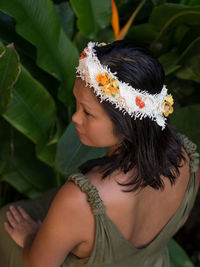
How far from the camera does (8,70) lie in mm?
1104

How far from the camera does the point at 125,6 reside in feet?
5.94

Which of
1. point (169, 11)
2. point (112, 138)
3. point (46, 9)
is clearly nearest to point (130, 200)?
point (112, 138)

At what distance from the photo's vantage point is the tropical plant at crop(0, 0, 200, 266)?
1.28 meters

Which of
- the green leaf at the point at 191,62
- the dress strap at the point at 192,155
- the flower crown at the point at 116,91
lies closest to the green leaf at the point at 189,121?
the green leaf at the point at 191,62

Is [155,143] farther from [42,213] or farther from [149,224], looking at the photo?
[42,213]

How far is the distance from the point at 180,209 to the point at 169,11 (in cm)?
83

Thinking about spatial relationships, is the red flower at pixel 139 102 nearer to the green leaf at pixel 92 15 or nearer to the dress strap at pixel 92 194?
the dress strap at pixel 92 194

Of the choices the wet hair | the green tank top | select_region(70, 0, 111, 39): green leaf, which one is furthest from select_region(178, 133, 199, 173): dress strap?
select_region(70, 0, 111, 39): green leaf

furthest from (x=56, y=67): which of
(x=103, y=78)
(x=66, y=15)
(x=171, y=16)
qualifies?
(x=103, y=78)

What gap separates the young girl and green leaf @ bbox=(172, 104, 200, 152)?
410mm

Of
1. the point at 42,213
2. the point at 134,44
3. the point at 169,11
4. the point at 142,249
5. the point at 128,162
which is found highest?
the point at 134,44

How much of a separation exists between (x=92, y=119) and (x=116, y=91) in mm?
87

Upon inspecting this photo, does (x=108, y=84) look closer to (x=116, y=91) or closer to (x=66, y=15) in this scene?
(x=116, y=91)

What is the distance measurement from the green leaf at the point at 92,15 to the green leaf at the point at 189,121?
488 millimetres
